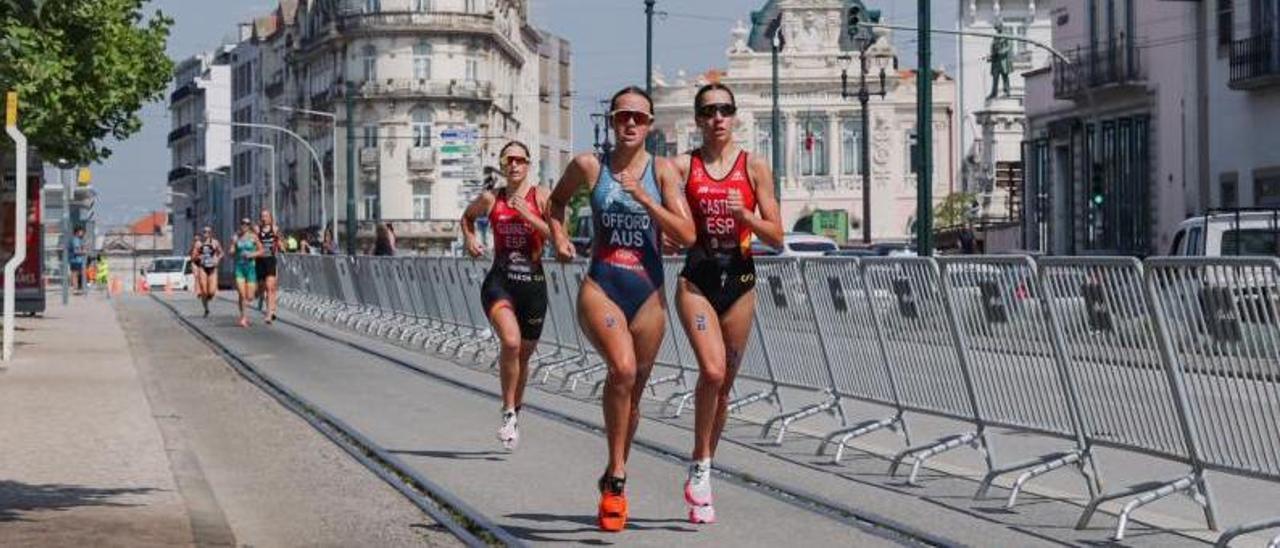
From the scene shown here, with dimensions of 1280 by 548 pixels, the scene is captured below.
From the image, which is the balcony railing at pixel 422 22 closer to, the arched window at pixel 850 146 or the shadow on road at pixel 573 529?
the arched window at pixel 850 146

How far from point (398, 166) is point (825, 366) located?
11372cm

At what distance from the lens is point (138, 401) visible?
24.0 metres

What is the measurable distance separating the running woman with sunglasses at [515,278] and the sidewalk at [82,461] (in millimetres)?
2307

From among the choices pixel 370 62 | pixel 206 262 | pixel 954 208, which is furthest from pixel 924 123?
pixel 370 62

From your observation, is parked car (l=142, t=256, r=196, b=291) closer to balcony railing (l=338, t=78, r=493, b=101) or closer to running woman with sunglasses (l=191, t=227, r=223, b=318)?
balcony railing (l=338, t=78, r=493, b=101)

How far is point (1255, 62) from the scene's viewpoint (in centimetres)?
5469

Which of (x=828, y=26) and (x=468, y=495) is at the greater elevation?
(x=828, y=26)

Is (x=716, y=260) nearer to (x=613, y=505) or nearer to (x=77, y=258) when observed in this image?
(x=613, y=505)

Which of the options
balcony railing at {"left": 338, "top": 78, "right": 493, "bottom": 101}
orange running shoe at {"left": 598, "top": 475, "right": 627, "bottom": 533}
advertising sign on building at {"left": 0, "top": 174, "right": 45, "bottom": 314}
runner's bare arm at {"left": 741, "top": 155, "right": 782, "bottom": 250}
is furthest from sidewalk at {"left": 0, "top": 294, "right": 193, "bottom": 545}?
balcony railing at {"left": 338, "top": 78, "right": 493, "bottom": 101}

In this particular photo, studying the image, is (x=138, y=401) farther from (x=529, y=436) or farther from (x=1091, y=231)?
(x=1091, y=231)

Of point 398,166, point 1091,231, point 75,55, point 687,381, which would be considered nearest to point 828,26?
point 398,166

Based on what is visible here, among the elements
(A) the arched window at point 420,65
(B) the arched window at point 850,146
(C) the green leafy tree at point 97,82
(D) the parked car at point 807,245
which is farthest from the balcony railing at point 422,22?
(C) the green leafy tree at point 97,82

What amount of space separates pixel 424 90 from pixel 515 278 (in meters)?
113

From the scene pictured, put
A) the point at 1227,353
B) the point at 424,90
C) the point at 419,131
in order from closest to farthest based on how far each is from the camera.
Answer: the point at 1227,353 → the point at 424,90 → the point at 419,131
